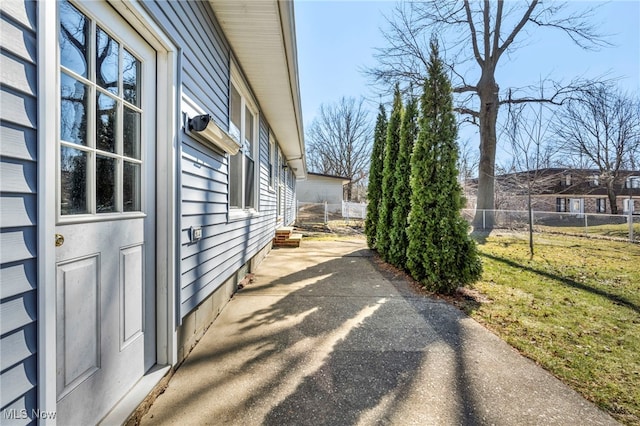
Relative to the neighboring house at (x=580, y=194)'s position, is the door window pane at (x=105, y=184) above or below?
below

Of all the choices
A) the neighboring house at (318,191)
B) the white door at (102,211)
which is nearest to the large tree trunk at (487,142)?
the neighboring house at (318,191)

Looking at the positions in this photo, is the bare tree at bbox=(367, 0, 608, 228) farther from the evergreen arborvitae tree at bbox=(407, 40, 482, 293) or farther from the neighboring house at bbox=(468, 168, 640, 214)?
the evergreen arborvitae tree at bbox=(407, 40, 482, 293)

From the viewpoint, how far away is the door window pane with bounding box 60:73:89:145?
1.33 m

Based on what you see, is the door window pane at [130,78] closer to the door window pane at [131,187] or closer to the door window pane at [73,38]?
the door window pane at [73,38]

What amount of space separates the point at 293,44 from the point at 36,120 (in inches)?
111

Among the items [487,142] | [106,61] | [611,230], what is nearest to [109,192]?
[106,61]

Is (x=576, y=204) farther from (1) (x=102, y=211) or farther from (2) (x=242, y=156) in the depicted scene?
(1) (x=102, y=211)

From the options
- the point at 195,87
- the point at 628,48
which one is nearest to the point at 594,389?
the point at 195,87

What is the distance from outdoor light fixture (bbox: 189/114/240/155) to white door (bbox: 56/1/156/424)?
41 cm

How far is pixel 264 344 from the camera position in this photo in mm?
2594

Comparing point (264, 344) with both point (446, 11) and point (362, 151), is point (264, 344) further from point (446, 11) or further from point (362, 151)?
point (362, 151)

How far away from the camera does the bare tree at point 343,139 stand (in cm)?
3005

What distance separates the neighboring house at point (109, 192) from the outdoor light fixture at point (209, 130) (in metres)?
0.02

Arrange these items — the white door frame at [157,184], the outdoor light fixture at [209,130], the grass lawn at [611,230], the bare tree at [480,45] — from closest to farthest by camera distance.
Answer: the white door frame at [157,184] < the outdoor light fixture at [209,130] < the grass lawn at [611,230] < the bare tree at [480,45]
